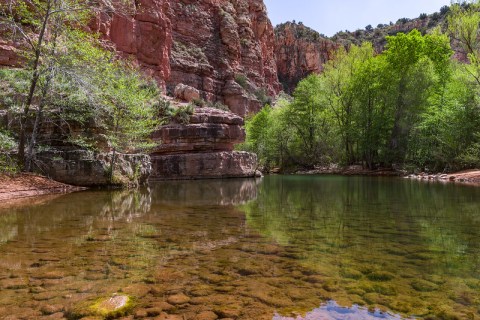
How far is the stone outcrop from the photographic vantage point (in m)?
30.2

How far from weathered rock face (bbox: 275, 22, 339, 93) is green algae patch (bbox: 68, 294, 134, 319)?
99.9 m

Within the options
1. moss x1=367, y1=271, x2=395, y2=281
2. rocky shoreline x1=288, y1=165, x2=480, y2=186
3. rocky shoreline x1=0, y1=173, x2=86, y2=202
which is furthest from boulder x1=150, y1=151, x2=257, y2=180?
moss x1=367, y1=271, x2=395, y2=281

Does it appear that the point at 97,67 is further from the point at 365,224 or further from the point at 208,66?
the point at 208,66

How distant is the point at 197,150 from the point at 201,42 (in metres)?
39.2

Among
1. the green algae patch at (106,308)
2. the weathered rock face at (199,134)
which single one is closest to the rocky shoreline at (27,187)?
the green algae patch at (106,308)

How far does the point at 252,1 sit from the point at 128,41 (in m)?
41.4

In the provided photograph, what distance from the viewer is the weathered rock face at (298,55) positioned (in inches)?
3989

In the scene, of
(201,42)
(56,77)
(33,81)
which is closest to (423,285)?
(56,77)

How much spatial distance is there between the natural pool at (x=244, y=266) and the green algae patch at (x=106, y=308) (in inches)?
0.8

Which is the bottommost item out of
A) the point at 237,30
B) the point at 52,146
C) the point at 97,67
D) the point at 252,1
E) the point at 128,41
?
the point at 52,146

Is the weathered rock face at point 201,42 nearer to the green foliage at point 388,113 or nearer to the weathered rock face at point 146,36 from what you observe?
the weathered rock face at point 146,36

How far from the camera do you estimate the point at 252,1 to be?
7981cm

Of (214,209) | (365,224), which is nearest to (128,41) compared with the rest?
(214,209)

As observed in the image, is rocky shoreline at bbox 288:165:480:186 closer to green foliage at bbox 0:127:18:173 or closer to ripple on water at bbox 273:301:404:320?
ripple on water at bbox 273:301:404:320
